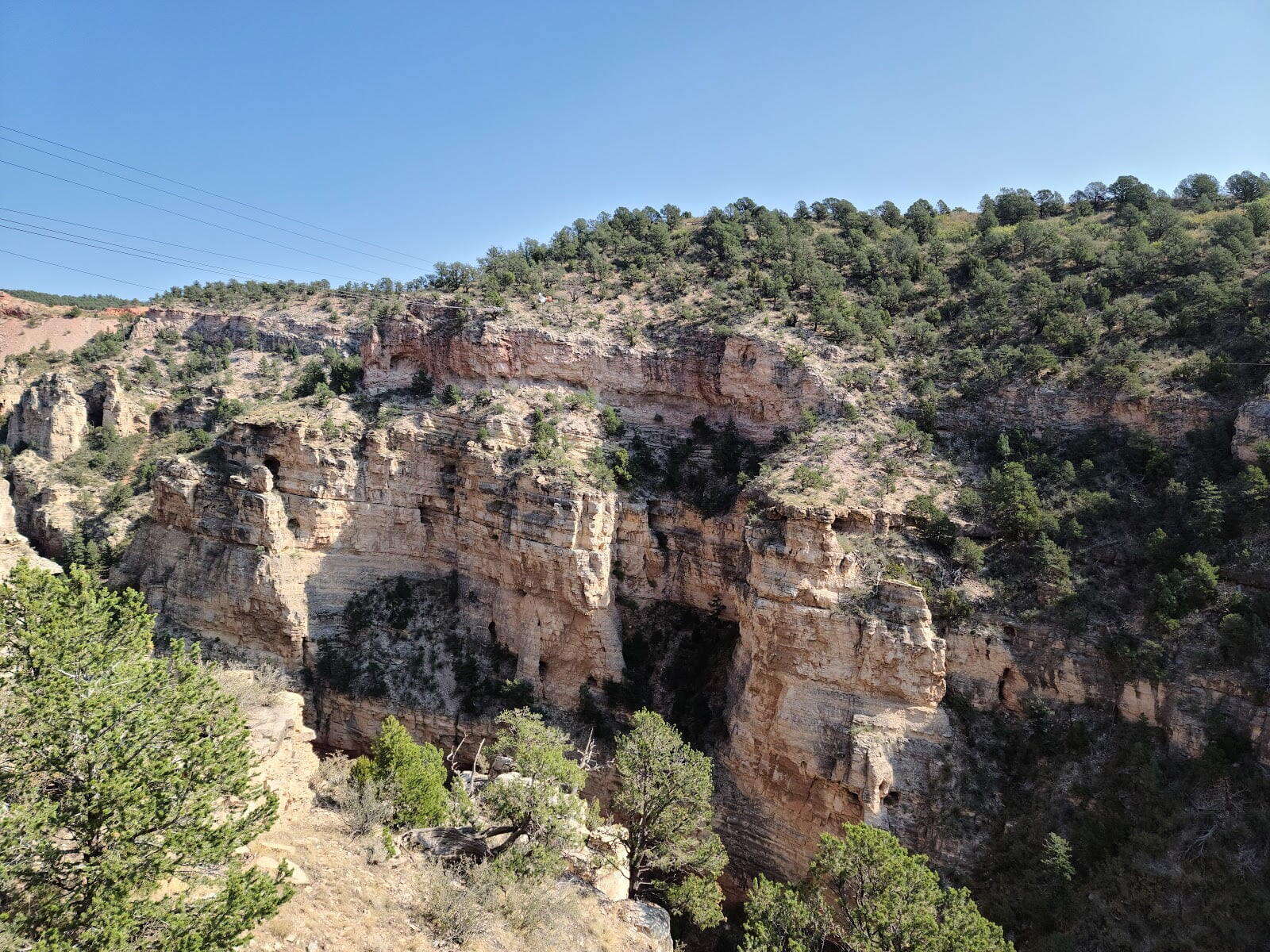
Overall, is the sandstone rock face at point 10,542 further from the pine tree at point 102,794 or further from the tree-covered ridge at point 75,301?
the tree-covered ridge at point 75,301

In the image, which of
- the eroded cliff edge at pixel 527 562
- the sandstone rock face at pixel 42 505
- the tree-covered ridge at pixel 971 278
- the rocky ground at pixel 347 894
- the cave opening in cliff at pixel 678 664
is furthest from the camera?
the sandstone rock face at pixel 42 505

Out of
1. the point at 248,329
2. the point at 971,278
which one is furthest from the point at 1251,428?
the point at 248,329

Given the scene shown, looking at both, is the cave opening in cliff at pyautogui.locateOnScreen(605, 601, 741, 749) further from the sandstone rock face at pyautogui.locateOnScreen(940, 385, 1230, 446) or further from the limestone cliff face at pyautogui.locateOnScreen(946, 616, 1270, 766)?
the sandstone rock face at pyautogui.locateOnScreen(940, 385, 1230, 446)

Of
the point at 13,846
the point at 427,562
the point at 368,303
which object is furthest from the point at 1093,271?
the point at 368,303

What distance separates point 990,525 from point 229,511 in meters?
30.2

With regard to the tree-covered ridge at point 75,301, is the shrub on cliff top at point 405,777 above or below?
below

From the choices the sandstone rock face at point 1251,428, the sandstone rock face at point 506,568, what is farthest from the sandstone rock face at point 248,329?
the sandstone rock face at point 1251,428

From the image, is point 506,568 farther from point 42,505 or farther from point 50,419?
point 50,419

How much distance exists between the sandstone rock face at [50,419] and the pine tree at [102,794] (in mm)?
35917

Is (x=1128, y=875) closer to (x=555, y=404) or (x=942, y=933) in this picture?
(x=942, y=933)

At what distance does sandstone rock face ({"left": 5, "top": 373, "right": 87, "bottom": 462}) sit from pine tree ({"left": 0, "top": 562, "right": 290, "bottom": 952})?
3592cm

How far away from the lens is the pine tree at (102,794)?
27.3 ft

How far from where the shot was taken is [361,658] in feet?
92.2

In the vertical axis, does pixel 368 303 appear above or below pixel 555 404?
above
